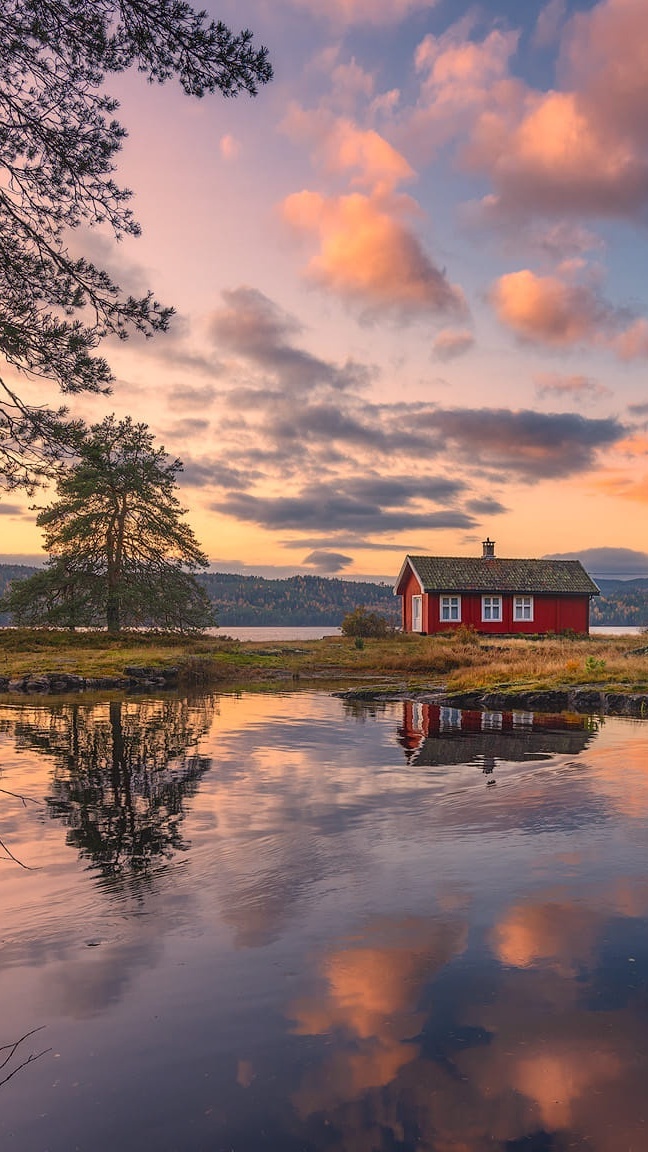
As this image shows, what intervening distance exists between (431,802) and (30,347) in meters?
8.19

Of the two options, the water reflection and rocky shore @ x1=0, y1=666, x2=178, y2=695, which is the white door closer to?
rocky shore @ x1=0, y1=666, x2=178, y2=695

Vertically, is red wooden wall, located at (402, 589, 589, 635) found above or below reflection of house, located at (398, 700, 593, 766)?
above

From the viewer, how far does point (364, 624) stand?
53.9 meters

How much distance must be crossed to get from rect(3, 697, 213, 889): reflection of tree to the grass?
35.6 ft

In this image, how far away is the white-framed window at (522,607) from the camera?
5428 cm

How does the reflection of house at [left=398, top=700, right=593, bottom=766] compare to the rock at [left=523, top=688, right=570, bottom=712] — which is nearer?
the reflection of house at [left=398, top=700, right=593, bottom=766]

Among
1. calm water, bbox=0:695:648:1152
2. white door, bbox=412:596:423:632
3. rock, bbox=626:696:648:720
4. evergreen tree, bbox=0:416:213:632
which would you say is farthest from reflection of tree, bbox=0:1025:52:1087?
white door, bbox=412:596:423:632

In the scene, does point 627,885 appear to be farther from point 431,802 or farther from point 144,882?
point 144,882

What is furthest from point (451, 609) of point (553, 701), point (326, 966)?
point (326, 966)

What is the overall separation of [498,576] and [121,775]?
43.5m

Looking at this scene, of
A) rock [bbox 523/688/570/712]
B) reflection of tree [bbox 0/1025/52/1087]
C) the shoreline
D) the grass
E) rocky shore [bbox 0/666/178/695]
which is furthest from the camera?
rocky shore [bbox 0/666/178/695]

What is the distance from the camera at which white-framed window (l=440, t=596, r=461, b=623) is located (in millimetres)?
53519

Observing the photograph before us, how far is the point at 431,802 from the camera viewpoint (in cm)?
1166

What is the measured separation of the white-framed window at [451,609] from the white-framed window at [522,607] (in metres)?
4.04
